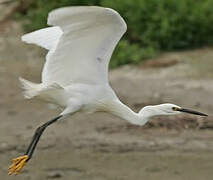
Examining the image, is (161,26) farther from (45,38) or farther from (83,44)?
(83,44)

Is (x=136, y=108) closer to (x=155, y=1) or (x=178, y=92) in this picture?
(x=178, y=92)

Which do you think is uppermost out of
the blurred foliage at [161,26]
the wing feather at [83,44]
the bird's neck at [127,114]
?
the wing feather at [83,44]

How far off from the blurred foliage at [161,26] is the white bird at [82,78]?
4556 mm

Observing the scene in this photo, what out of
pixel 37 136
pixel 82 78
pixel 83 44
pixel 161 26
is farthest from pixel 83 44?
pixel 161 26

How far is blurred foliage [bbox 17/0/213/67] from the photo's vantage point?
12.1 m

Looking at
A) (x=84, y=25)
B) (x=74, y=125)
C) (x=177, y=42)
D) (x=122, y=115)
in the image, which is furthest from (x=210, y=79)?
(x=84, y=25)

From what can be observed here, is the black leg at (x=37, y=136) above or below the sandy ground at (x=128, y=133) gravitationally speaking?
above

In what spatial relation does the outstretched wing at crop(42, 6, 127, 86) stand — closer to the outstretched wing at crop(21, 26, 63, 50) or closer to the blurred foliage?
the outstretched wing at crop(21, 26, 63, 50)

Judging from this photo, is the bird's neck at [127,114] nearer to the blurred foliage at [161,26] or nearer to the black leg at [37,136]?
the black leg at [37,136]

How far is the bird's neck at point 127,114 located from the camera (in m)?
7.33

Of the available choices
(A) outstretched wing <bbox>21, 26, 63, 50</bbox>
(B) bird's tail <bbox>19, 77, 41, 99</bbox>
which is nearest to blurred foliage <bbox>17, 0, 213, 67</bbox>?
(A) outstretched wing <bbox>21, 26, 63, 50</bbox>

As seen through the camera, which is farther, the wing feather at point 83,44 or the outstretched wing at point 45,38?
the outstretched wing at point 45,38

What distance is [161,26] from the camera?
12211 millimetres

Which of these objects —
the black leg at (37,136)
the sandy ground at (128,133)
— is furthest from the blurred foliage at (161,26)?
the black leg at (37,136)
